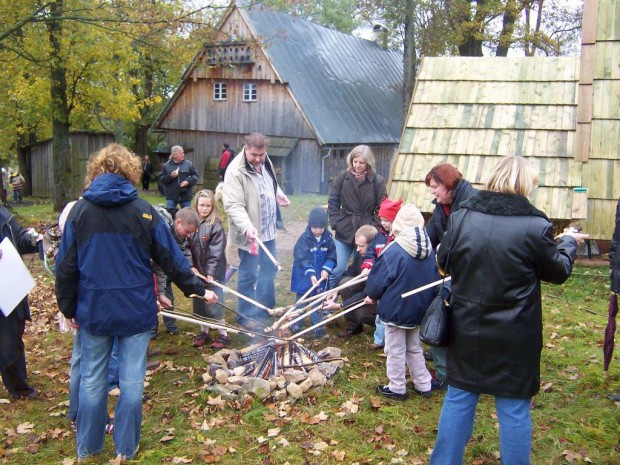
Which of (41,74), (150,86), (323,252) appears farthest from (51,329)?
(150,86)

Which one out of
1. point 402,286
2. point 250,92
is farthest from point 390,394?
point 250,92

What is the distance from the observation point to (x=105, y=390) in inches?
167

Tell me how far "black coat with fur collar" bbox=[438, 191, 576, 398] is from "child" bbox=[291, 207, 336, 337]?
10.3 feet

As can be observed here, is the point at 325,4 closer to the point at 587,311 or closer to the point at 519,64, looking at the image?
the point at 519,64

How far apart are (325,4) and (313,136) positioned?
2079 cm

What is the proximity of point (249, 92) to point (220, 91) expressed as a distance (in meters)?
1.79

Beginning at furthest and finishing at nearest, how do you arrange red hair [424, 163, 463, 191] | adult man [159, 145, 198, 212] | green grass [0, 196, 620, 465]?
1. adult man [159, 145, 198, 212]
2. red hair [424, 163, 463, 191]
3. green grass [0, 196, 620, 465]

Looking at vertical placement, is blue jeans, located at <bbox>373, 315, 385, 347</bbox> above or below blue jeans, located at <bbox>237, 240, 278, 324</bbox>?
below

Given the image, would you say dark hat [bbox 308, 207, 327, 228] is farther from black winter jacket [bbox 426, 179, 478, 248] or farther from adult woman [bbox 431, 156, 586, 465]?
adult woman [bbox 431, 156, 586, 465]

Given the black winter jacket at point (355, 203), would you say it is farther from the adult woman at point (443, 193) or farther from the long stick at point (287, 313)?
the adult woman at point (443, 193)

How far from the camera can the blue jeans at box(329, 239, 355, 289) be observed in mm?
7070

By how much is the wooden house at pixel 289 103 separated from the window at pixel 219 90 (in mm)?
45

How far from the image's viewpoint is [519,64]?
940 centimetres

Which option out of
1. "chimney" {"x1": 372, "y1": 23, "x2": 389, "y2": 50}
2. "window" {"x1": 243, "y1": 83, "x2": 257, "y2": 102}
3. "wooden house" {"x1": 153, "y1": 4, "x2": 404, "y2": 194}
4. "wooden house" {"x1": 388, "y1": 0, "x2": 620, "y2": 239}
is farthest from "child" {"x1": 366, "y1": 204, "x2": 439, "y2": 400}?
"chimney" {"x1": 372, "y1": 23, "x2": 389, "y2": 50}
